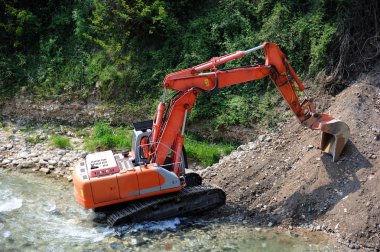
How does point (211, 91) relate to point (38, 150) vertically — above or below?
above

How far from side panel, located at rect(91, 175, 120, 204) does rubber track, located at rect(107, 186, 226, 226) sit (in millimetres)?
510

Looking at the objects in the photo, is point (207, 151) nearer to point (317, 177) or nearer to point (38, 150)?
point (317, 177)

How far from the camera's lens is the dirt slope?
1019 centimetres

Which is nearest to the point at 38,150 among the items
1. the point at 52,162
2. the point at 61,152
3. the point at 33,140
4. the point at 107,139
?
the point at 33,140

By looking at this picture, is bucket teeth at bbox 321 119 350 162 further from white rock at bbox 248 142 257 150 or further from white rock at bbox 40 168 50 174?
white rock at bbox 40 168 50 174

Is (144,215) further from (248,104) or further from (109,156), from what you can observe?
(248,104)

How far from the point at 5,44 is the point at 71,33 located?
2598 mm

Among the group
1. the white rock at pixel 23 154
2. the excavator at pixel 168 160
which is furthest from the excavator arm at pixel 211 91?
the white rock at pixel 23 154

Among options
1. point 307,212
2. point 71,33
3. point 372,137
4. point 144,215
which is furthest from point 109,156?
point 71,33

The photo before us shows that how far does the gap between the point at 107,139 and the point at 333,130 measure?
6991 mm

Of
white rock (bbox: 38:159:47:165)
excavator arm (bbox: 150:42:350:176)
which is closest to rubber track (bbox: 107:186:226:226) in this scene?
excavator arm (bbox: 150:42:350:176)

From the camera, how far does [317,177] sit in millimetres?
11164

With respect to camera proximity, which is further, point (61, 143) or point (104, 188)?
point (61, 143)

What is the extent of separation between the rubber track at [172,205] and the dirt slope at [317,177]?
2.00 feet
